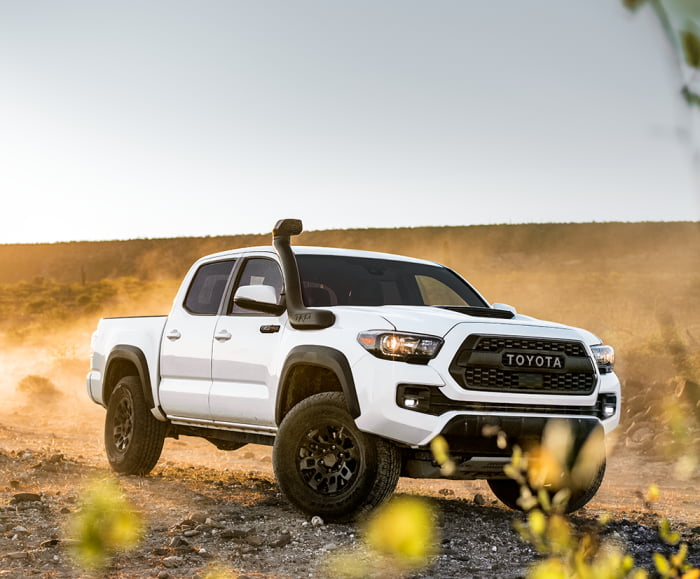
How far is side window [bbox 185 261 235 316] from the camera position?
8.31 m

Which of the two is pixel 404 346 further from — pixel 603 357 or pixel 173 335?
pixel 173 335

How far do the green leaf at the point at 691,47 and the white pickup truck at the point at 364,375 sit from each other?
477 centimetres

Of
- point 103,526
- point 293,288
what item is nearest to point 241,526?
point 103,526

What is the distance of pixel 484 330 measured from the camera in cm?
636

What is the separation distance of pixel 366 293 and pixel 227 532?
7.13 ft

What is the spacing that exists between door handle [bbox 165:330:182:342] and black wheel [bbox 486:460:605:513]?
2.95 metres

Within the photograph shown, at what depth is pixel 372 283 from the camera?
25.5ft

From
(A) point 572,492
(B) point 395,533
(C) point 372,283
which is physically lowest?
(A) point 572,492

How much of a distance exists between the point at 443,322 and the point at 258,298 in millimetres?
1455

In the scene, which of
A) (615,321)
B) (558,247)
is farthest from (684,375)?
(558,247)

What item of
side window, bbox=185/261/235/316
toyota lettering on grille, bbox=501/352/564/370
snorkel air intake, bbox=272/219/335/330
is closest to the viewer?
toyota lettering on grille, bbox=501/352/564/370

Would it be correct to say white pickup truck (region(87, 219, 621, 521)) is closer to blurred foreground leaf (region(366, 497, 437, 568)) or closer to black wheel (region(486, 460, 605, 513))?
black wheel (region(486, 460, 605, 513))

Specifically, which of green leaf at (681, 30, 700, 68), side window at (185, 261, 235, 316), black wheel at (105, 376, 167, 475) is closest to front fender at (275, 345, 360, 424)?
side window at (185, 261, 235, 316)

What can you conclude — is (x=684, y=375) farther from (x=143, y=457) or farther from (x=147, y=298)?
(x=147, y=298)
